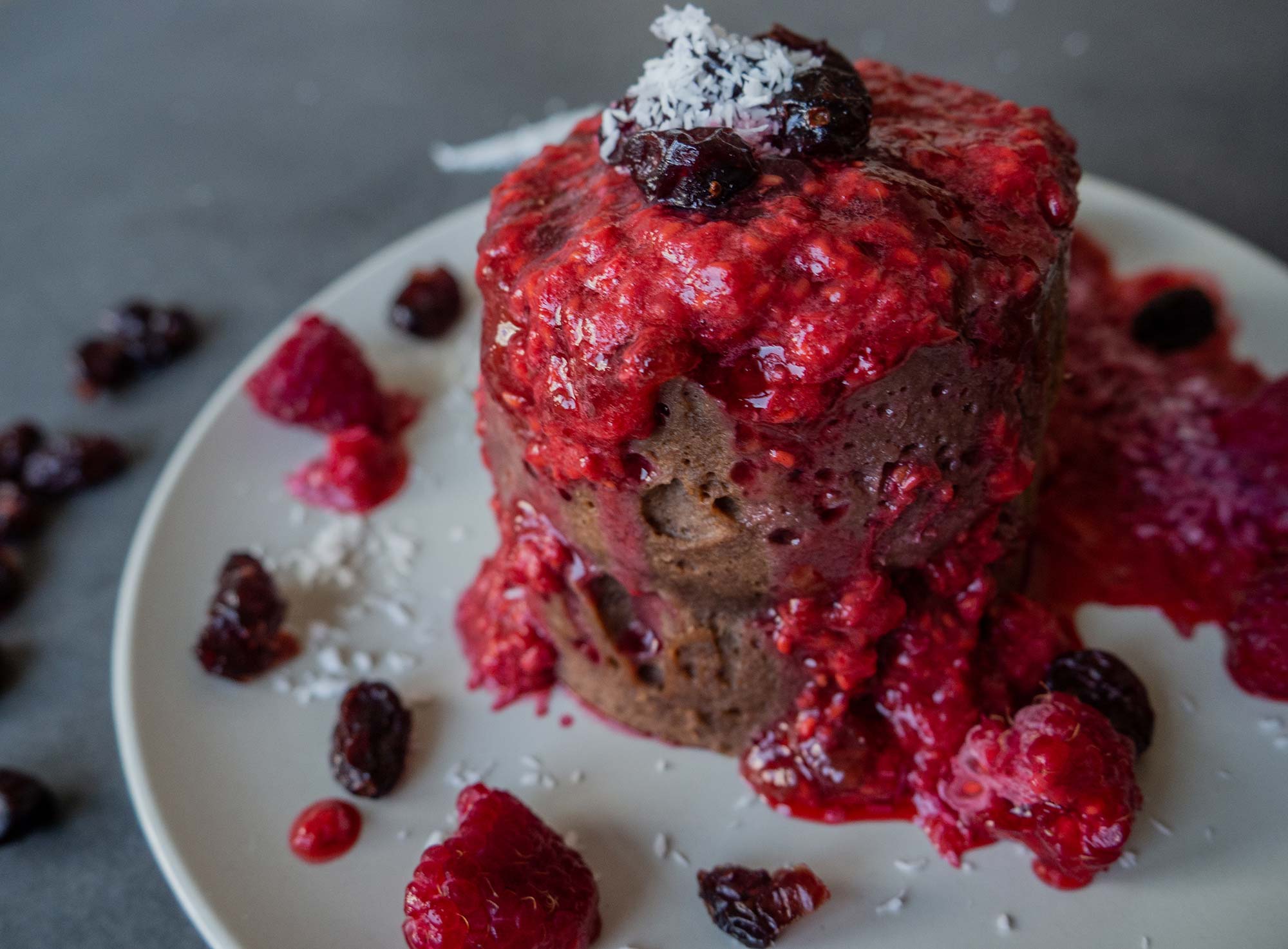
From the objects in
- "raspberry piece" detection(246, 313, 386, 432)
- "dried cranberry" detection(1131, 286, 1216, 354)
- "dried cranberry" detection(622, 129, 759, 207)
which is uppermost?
"dried cranberry" detection(622, 129, 759, 207)

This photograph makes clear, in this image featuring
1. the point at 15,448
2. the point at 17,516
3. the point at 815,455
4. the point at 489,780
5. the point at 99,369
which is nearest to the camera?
the point at 815,455

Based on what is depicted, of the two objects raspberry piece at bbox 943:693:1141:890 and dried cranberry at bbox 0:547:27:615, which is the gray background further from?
raspberry piece at bbox 943:693:1141:890

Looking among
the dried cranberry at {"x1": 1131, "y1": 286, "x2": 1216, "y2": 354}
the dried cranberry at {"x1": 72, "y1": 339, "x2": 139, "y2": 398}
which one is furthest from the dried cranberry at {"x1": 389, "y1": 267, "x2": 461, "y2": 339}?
the dried cranberry at {"x1": 1131, "y1": 286, "x2": 1216, "y2": 354}

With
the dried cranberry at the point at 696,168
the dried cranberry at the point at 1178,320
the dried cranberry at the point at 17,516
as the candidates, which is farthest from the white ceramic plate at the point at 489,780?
the dried cranberry at the point at 696,168

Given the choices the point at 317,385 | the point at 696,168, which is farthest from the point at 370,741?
the point at 696,168

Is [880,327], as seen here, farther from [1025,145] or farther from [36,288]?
[36,288]

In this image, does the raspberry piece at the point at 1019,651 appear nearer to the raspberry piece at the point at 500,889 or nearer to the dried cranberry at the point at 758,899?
the dried cranberry at the point at 758,899

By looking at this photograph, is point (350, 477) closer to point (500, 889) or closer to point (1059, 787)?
point (500, 889)

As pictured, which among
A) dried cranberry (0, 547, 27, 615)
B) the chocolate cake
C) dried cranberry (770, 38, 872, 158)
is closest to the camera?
the chocolate cake
